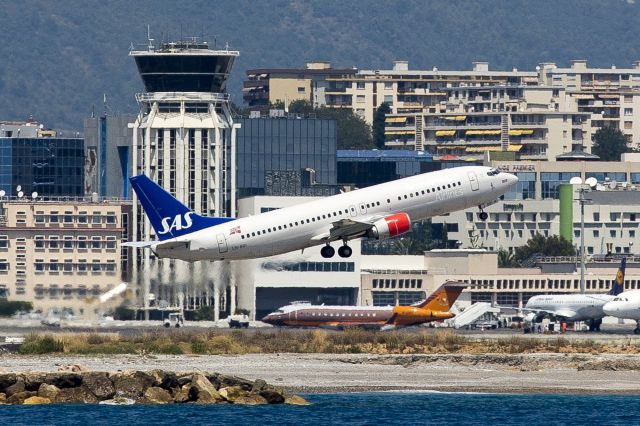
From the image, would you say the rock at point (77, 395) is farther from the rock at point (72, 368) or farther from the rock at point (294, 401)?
the rock at point (294, 401)

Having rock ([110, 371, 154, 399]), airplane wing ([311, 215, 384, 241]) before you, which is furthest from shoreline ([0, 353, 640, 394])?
airplane wing ([311, 215, 384, 241])

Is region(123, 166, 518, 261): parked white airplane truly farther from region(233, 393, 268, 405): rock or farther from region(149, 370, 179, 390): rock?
region(233, 393, 268, 405): rock

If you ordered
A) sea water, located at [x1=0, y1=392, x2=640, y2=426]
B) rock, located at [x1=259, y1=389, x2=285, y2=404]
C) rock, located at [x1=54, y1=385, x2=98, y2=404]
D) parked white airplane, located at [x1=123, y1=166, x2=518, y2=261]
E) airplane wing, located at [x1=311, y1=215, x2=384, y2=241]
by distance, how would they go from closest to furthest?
1. sea water, located at [x1=0, y1=392, x2=640, y2=426]
2. rock, located at [x1=259, y1=389, x2=285, y2=404]
3. rock, located at [x1=54, y1=385, x2=98, y2=404]
4. parked white airplane, located at [x1=123, y1=166, x2=518, y2=261]
5. airplane wing, located at [x1=311, y1=215, x2=384, y2=241]

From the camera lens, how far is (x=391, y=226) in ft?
481

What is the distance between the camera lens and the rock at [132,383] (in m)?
132

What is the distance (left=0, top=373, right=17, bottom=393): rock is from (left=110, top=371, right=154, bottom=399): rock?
5.94 m

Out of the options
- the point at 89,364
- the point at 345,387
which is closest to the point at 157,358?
the point at 89,364

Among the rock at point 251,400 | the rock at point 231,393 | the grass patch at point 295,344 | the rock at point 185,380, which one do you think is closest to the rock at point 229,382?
the rock at point 231,393

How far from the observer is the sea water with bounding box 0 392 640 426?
411 ft

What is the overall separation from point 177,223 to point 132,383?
18.3 metres

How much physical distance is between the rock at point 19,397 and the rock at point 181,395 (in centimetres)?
820

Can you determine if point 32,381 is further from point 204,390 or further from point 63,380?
point 204,390

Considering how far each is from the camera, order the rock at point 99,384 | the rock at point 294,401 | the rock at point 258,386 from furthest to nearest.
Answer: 1. the rock at point 99,384
2. the rock at point 294,401
3. the rock at point 258,386

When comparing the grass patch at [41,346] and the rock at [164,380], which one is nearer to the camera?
the rock at [164,380]
